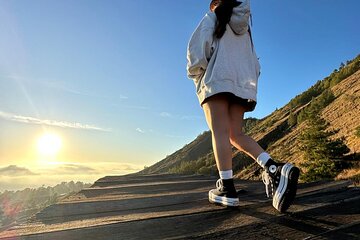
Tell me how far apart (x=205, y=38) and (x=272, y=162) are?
101 centimetres

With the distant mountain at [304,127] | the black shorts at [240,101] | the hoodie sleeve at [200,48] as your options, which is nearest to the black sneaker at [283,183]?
the black shorts at [240,101]

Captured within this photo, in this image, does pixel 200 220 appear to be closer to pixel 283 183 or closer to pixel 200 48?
pixel 283 183

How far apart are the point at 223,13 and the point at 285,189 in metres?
1.37

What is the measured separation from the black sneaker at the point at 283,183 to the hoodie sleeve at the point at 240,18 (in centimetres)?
109

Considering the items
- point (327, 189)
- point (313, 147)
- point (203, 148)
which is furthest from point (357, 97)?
point (203, 148)

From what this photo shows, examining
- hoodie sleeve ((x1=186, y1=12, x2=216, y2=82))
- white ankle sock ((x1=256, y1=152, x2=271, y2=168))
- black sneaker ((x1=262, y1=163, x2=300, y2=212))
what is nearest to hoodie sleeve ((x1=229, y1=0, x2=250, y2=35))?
hoodie sleeve ((x1=186, y1=12, x2=216, y2=82))

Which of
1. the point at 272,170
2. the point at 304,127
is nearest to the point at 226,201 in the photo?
Answer: the point at 272,170

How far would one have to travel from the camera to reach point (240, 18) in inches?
96.0

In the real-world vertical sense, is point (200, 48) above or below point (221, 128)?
above

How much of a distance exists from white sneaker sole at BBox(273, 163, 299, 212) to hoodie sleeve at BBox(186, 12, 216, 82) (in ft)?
3.07

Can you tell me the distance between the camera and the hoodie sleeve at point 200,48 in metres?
2.33

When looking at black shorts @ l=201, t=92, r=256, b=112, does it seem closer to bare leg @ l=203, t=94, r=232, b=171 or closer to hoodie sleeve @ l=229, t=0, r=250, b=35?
bare leg @ l=203, t=94, r=232, b=171

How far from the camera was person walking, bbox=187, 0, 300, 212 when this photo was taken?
2.26 metres

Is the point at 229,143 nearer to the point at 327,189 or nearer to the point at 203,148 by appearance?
the point at 327,189
